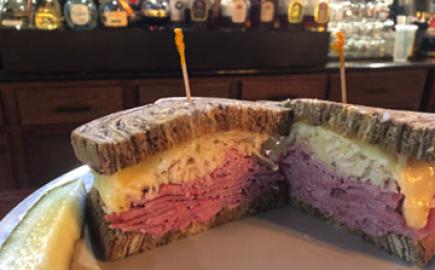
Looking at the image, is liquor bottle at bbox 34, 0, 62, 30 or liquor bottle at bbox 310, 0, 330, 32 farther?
liquor bottle at bbox 310, 0, 330, 32

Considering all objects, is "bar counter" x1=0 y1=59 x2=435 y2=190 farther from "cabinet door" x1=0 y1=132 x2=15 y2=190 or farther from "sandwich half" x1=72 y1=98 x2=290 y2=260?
"sandwich half" x1=72 y1=98 x2=290 y2=260

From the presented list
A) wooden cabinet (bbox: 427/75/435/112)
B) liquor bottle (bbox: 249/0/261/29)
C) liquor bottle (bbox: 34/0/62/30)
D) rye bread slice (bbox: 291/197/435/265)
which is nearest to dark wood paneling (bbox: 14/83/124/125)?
liquor bottle (bbox: 34/0/62/30)

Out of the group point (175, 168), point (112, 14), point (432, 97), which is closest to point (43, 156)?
point (112, 14)

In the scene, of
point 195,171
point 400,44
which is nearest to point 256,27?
point 400,44

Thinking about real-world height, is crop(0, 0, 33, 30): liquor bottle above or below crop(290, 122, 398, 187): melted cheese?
above

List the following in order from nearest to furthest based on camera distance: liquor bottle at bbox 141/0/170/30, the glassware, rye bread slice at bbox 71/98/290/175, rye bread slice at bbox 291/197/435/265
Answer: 1. rye bread slice at bbox 71/98/290/175
2. rye bread slice at bbox 291/197/435/265
3. liquor bottle at bbox 141/0/170/30
4. the glassware

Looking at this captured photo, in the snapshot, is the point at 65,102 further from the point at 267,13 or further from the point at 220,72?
the point at 267,13
